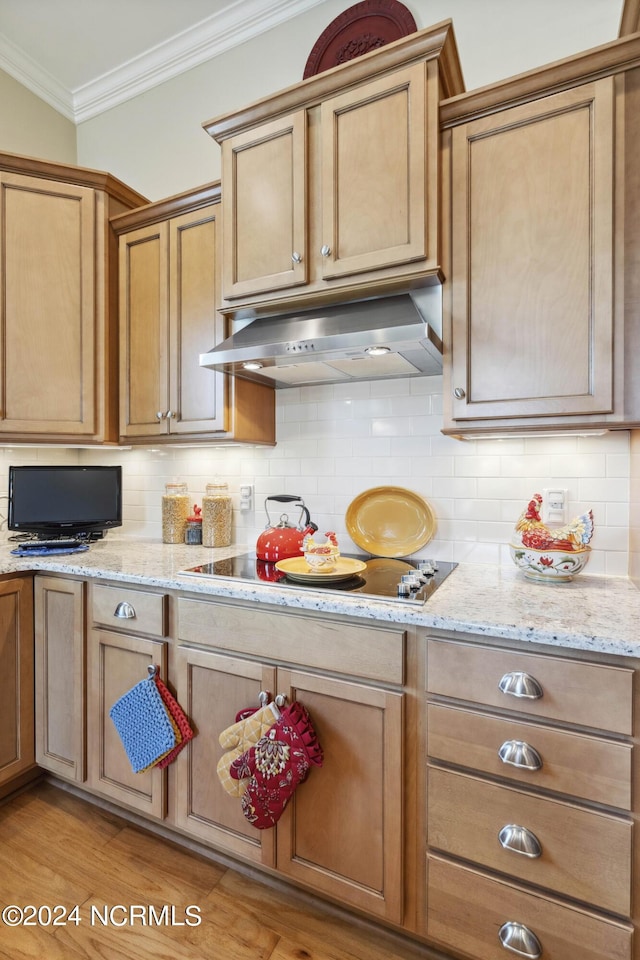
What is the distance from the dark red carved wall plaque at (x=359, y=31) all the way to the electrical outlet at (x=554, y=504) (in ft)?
5.92

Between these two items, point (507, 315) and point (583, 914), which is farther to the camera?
point (507, 315)

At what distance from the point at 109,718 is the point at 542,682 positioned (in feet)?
4.86

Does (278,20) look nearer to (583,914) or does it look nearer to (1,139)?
(1,139)

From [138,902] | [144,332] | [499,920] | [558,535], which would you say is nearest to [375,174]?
Answer: [144,332]

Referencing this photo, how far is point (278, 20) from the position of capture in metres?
2.19

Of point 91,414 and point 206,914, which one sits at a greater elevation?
point 91,414

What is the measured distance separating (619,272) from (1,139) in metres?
2.92

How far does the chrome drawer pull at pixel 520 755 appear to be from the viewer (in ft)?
3.53

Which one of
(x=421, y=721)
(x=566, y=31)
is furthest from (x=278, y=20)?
(x=421, y=721)

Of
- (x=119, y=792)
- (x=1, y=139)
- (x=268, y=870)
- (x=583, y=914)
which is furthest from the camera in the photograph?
(x=1, y=139)

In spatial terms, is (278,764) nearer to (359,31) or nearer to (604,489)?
(604,489)

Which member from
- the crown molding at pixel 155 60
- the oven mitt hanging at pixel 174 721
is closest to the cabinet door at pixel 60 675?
the oven mitt hanging at pixel 174 721

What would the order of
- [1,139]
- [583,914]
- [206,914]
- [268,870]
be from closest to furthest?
[583,914] → [206,914] → [268,870] → [1,139]

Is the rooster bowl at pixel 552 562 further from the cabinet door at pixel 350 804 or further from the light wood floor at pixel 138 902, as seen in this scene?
the light wood floor at pixel 138 902
